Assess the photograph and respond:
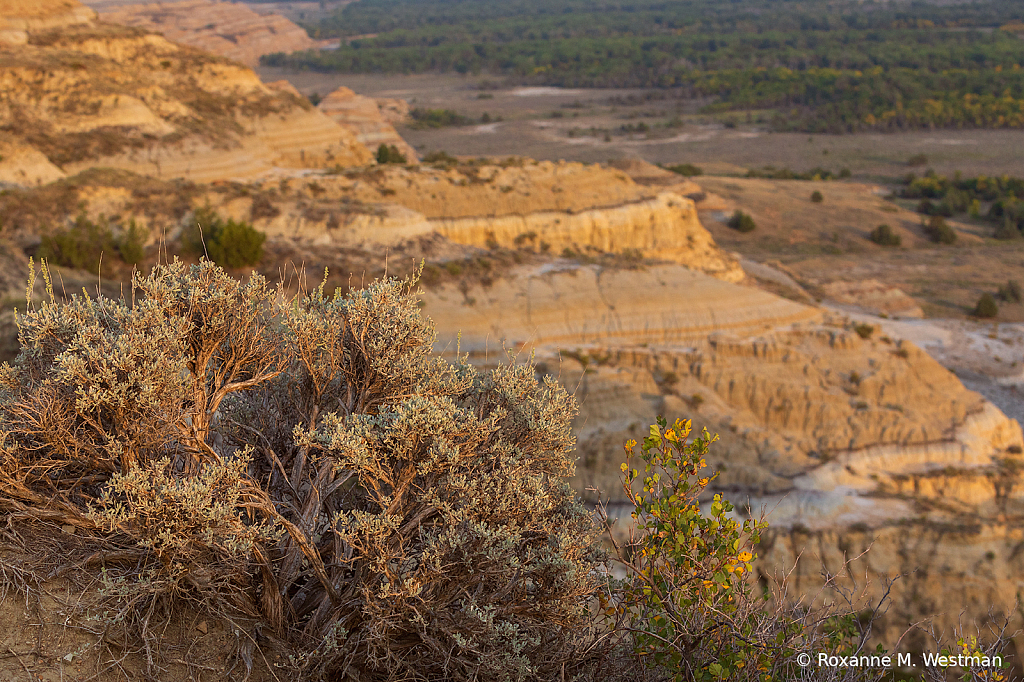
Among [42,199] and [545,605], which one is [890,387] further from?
[42,199]

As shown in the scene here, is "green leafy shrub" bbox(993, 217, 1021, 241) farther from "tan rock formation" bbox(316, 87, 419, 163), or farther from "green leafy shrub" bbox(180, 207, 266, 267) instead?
"green leafy shrub" bbox(180, 207, 266, 267)

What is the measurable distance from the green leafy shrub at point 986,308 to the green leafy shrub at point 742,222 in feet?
46.0

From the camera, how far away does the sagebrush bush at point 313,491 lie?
5.27m

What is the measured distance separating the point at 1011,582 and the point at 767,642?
11.2 m

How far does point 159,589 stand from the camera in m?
5.19

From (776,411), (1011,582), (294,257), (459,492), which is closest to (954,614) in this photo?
(1011,582)

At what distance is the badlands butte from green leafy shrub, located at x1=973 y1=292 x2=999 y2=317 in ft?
6.12

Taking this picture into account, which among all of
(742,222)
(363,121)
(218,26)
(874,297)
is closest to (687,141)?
(742,222)

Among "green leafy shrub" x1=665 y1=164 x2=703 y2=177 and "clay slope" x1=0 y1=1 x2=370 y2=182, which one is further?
"green leafy shrub" x1=665 y1=164 x2=703 y2=177

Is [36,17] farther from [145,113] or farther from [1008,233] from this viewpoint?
[1008,233]

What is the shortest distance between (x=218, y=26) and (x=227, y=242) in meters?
Result: 148

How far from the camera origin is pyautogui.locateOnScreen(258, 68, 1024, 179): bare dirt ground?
68.4 metres

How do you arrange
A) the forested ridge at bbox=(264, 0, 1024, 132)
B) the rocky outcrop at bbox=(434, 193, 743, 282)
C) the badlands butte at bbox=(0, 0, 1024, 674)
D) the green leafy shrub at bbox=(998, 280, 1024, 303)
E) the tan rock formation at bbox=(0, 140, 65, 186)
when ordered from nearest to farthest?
1. the badlands butte at bbox=(0, 0, 1024, 674)
2. the tan rock formation at bbox=(0, 140, 65, 186)
3. the rocky outcrop at bbox=(434, 193, 743, 282)
4. the green leafy shrub at bbox=(998, 280, 1024, 303)
5. the forested ridge at bbox=(264, 0, 1024, 132)
